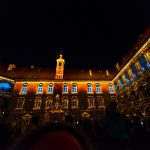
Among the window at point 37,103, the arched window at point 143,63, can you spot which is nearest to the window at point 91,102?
the window at point 37,103

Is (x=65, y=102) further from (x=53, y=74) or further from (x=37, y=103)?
(x=53, y=74)

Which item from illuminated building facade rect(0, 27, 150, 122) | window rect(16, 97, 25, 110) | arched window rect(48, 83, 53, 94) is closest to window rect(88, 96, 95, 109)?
illuminated building facade rect(0, 27, 150, 122)

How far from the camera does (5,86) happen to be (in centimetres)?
2677

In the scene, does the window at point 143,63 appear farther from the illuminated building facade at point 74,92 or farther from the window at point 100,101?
the window at point 100,101

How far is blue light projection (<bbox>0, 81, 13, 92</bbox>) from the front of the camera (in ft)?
85.9

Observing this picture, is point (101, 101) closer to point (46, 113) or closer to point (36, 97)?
point (46, 113)

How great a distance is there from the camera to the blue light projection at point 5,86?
2620cm

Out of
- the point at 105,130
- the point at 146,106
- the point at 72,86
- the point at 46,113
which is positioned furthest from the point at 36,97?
the point at 105,130

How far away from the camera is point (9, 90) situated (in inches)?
1056

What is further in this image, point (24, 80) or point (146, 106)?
point (24, 80)

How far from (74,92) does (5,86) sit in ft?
42.6

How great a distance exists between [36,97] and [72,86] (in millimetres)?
7311

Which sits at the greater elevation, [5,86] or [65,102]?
[5,86]

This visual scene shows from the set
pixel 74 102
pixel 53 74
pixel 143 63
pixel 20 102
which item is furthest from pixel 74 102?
pixel 143 63
